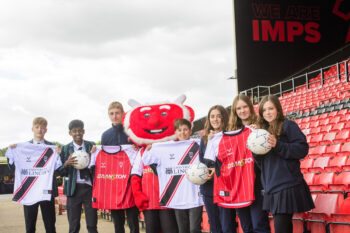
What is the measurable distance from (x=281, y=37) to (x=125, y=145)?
553 inches

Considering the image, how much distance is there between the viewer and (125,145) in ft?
15.1

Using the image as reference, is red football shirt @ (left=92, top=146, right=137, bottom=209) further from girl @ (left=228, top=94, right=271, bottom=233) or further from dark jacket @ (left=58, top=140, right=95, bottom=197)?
girl @ (left=228, top=94, right=271, bottom=233)

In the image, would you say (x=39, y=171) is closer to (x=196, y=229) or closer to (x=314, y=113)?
(x=196, y=229)

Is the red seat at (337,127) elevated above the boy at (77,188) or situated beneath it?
elevated above

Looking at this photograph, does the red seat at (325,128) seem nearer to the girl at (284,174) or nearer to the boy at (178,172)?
the boy at (178,172)

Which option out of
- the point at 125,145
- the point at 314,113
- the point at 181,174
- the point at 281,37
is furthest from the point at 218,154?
the point at 281,37

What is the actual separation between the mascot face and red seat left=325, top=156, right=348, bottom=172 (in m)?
2.67

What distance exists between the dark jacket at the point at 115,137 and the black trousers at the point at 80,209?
1.89ft

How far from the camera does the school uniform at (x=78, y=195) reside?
449 centimetres

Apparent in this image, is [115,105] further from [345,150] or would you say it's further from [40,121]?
[345,150]

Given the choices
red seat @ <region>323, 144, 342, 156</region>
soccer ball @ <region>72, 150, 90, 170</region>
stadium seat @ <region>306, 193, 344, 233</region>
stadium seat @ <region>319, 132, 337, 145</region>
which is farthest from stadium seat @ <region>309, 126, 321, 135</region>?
soccer ball @ <region>72, 150, 90, 170</region>

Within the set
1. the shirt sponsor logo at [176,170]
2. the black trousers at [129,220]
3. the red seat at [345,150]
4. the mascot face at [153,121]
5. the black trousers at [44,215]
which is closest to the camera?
the shirt sponsor logo at [176,170]

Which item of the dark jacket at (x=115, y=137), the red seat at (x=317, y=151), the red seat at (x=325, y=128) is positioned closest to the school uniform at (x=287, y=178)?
the dark jacket at (x=115, y=137)

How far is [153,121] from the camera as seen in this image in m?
4.19
